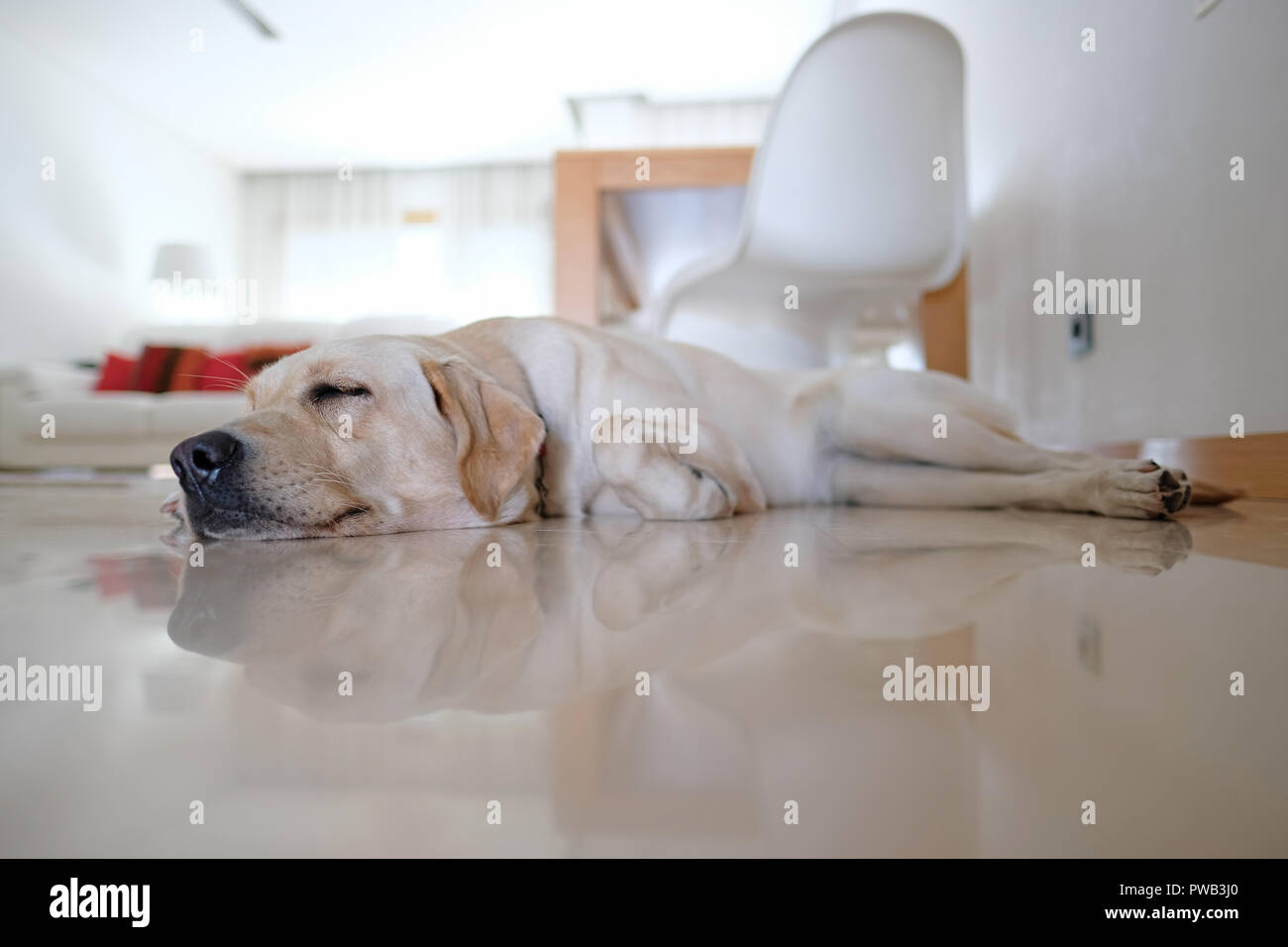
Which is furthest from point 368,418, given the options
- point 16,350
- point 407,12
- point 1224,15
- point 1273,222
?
point 16,350

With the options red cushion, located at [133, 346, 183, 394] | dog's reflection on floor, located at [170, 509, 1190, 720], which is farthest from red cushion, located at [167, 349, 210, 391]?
dog's reflection on floor, located at [170, 509, 1190, 720]

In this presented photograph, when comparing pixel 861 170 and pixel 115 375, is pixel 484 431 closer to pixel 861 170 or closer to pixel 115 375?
pixel 861 170

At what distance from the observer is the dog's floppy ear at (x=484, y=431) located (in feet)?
4.80

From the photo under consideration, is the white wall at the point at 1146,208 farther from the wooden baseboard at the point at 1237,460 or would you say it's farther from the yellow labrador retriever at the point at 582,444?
the yellow labrador retriever at the point at 582,444

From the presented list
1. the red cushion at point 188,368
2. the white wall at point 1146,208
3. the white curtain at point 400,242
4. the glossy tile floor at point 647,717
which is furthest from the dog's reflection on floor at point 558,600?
the white curtain at point 400,242

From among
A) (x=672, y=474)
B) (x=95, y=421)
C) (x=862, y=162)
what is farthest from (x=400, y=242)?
(x=672, y=474)

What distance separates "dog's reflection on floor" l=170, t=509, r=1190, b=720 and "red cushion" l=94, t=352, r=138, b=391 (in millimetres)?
6143

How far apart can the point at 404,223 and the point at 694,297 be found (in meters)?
9.33

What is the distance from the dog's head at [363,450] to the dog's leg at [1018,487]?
0.95 meters

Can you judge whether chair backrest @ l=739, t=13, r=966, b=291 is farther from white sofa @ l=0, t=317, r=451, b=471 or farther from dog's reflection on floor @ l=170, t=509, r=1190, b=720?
white sofa @ l=0, t=317, r=451, b=471
